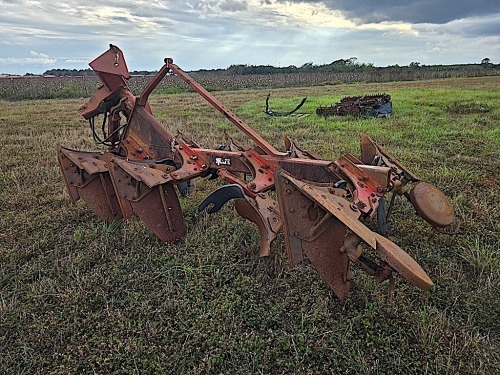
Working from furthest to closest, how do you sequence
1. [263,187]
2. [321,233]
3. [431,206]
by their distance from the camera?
[263,187]
[431,206]
[321,233]

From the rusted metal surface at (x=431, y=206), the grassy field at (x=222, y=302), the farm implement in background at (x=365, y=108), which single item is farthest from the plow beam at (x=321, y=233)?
the farm implement in background at (x=365, y=108)

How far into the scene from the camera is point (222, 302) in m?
2.59

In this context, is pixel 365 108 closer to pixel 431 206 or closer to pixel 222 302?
pixel 431 206

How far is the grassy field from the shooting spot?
6.98 ft

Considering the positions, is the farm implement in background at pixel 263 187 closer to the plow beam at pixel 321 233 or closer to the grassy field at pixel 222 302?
the plow beam at pixel 321 233

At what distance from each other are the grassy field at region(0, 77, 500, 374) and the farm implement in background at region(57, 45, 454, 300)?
240 mm

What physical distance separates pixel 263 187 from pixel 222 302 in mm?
916

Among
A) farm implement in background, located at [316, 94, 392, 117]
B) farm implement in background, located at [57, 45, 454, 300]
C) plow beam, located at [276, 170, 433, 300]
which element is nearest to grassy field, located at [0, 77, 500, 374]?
farm implement in background, located at [57, 45, 454, 300]

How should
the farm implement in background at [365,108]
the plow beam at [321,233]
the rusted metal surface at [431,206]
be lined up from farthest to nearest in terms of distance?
the farm implement in background at [365,108], the rusted metal surface at [431,206], the plow beam at [321,233]

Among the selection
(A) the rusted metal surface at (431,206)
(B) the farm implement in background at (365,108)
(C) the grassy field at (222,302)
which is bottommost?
(C) the grassy field at (222,302)

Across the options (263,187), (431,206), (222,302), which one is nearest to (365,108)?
(431,206)

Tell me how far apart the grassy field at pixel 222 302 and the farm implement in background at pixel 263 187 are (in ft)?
0.79

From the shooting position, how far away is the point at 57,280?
2.93 meters

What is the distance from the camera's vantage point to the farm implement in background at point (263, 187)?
7.16ft
